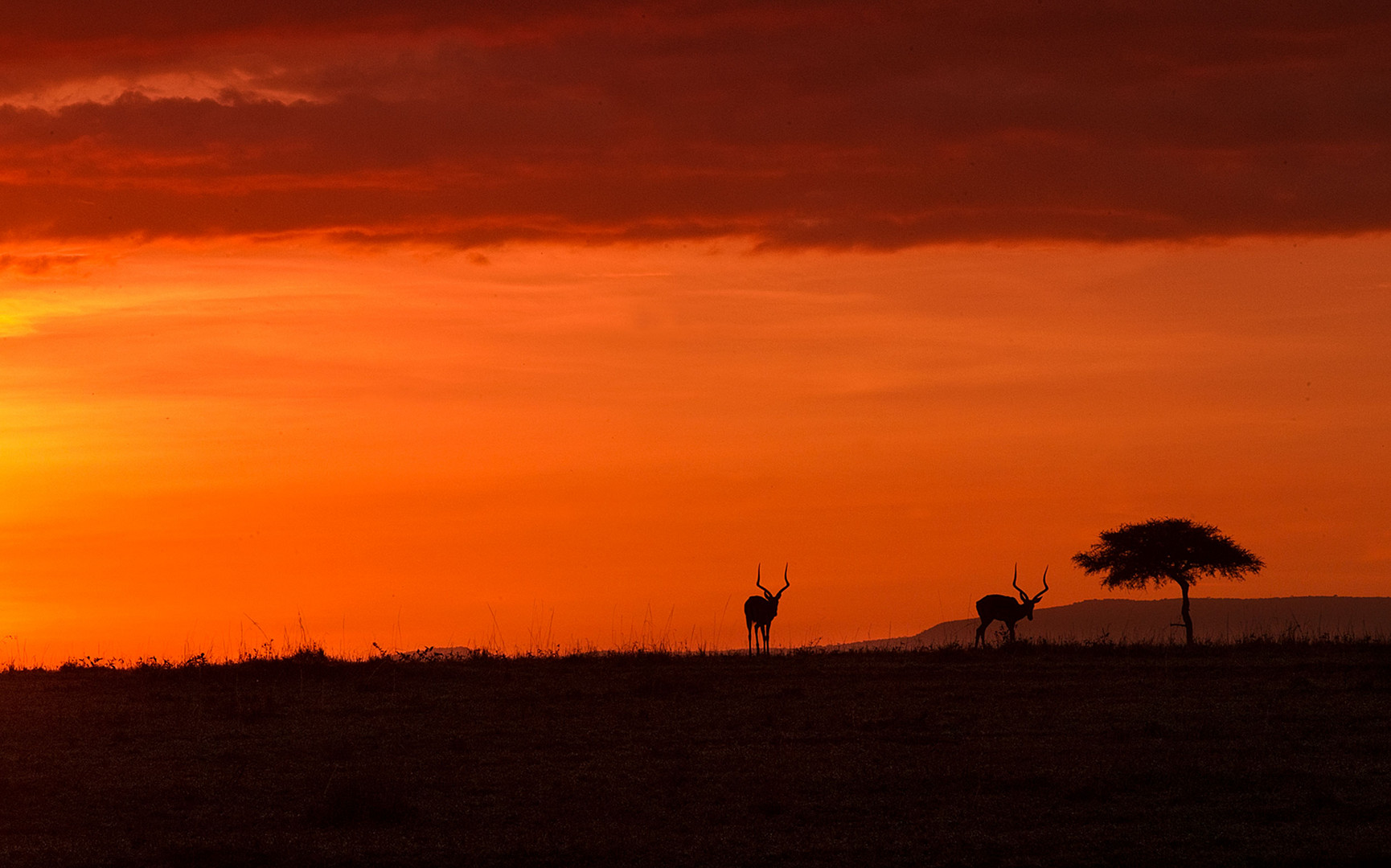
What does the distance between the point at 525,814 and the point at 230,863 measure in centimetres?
356

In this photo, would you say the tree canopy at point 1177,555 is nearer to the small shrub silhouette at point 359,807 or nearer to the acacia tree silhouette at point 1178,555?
the acacia tree silhouette at point 1178,555

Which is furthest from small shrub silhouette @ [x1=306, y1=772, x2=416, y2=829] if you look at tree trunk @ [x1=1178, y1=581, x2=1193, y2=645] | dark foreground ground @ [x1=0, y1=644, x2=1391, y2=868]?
tree trunk @ [x1=1178, y1=581, x2=1193, y2=645]

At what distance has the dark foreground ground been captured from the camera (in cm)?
1739

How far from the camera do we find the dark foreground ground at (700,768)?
17391 mm

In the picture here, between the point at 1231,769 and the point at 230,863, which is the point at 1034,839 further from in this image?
the point at 230,863

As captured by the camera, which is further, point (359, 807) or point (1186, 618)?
point (1186, 618)

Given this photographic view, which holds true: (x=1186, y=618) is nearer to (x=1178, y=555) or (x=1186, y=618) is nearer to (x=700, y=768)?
(x=1178, y=555)

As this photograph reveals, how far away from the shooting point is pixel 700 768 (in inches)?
850

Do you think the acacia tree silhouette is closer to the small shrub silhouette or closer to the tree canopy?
the tree canopy

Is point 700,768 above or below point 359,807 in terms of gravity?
above

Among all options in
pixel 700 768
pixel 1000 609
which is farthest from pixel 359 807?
pixel 1000 609

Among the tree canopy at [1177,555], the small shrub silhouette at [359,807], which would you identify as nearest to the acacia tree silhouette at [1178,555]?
the tree canopy at [1177,555]

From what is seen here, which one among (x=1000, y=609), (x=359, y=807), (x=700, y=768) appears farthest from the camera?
(x=1000, y=609)

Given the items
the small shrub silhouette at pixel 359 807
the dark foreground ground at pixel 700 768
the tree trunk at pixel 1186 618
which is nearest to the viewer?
the dark foreground ground at pixel 700 768
